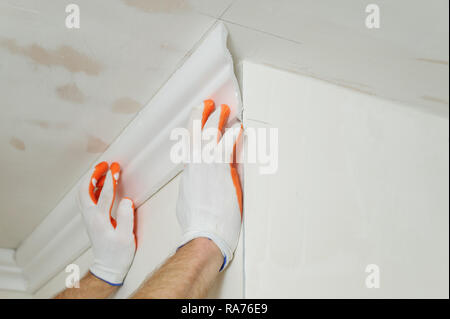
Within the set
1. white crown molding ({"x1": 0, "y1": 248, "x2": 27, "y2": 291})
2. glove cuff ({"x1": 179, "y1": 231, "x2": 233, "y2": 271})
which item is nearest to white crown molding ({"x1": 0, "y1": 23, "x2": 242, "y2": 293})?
white crown molding ({"x1": 0, "y1": 248, "x2": 27, "y2": 291})

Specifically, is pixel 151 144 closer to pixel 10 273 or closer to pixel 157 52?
pixel 157 52

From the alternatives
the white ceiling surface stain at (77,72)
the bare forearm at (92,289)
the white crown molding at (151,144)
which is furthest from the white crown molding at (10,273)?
the bare forearm at (92,289)

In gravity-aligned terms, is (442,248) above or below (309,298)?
above

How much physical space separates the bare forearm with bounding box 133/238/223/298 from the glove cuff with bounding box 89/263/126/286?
1.21 feet

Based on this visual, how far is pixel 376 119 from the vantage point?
1.00 meters

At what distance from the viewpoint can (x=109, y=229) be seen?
1.07 metres

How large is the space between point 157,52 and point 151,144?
0.27m

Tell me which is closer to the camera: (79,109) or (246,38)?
(246,38)

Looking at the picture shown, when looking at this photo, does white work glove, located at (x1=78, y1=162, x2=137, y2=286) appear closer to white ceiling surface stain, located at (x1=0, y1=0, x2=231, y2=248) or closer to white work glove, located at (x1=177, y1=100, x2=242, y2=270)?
white ceiling surface stain, located at (x1=0, y1=0, x2=231, y2=248)

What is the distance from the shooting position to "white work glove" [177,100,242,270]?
2.50ft

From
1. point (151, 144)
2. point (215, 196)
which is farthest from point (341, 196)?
point (151, 144)
